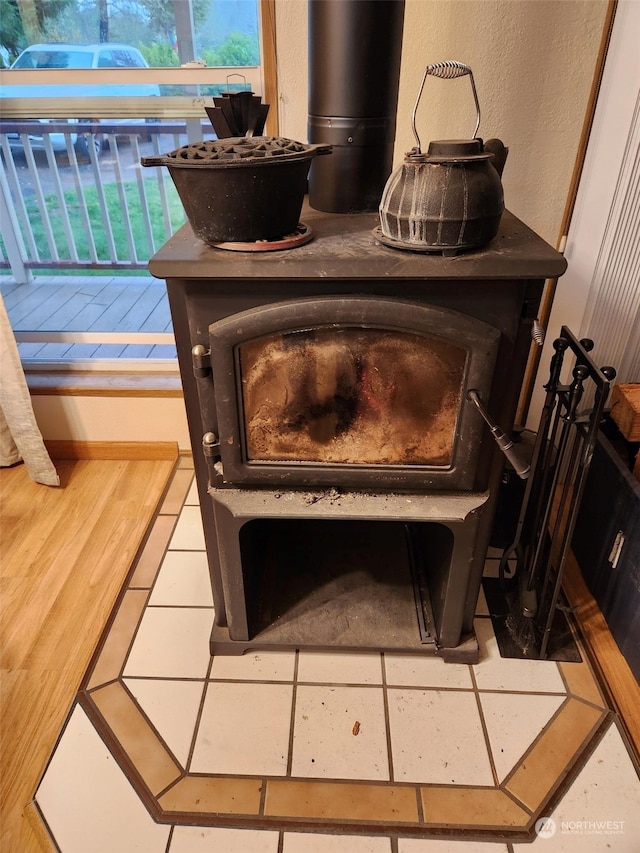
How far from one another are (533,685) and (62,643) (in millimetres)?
1065

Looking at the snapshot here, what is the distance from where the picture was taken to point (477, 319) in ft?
3.19

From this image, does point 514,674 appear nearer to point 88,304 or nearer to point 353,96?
point 353,96

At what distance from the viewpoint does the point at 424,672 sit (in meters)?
1.32

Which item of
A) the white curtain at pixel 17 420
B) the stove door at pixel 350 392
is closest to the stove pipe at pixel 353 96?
the stove door at pixel 350 392

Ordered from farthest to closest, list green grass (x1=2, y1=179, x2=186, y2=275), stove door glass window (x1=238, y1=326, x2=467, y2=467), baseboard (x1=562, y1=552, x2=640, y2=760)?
green grass (x1=2, y1=179, x2=186, y2=275), baseboard (x1=562, y1=552, x2=640, y2=760), stove door glass window (x1=238, y1=326, x2=467, y2=467)

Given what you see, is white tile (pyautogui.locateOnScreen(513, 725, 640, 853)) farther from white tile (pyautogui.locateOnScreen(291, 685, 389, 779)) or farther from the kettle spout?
the kettle spout

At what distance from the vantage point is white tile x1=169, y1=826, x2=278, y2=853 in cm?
103

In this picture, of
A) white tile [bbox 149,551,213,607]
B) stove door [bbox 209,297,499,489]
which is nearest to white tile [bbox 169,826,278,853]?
white tile [bbox 149,551,213,607]

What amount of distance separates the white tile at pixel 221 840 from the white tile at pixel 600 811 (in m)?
0.43

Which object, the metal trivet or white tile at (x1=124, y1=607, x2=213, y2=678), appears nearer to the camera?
the metal trivet

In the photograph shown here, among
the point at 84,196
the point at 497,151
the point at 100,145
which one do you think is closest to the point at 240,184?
the point at 497,151

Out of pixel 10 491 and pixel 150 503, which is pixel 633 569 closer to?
pixel 150 503

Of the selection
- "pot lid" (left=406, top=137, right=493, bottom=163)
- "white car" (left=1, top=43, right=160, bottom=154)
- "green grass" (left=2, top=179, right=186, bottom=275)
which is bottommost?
"green grass" (left=2, top=179, right=186, bottom=275)

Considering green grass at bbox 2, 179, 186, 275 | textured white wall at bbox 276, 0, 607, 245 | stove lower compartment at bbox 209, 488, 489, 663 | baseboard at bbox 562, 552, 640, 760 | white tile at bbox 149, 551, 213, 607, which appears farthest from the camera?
green grass at bbox 2, 179, 186, 275
